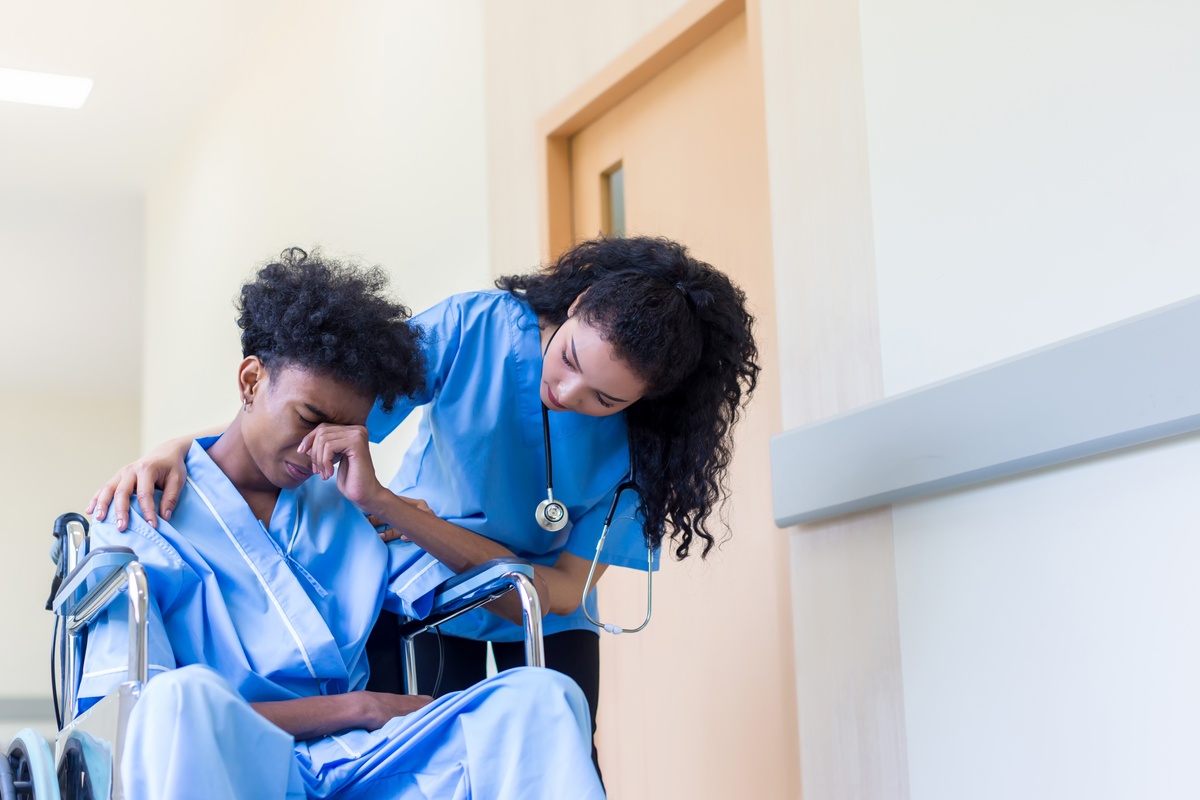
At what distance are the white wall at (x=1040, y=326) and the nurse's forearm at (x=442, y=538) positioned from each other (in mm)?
561

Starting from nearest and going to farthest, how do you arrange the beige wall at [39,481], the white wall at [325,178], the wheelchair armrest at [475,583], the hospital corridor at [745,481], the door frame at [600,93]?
the hospital corridor at [745,481]
the wheelchair armrest at [475,583]
the door frame at [600,93]
the white wall at [325,178]
the beige wall at [39,481]

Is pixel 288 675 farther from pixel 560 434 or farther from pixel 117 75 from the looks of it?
pixel 117 75

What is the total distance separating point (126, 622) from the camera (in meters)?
1.23

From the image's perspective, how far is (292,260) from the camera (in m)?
1.57

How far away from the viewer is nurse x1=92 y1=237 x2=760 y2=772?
1580mm

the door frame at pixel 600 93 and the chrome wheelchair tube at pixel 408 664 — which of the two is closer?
the chrome wheelchair tube at pixel 408 664

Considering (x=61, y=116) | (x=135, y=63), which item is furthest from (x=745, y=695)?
(x=61, y=116)

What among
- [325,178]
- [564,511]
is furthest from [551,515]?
[325,178]

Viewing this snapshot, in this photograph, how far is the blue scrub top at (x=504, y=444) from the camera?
1.66 meters

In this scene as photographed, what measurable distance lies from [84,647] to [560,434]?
66 cm

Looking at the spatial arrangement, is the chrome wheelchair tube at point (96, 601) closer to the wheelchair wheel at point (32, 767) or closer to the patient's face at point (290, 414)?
the wheelchair wheel at point (32, 767)

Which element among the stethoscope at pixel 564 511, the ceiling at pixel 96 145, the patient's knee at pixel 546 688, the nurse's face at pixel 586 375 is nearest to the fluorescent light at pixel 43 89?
the ceiling at pixel 96 145

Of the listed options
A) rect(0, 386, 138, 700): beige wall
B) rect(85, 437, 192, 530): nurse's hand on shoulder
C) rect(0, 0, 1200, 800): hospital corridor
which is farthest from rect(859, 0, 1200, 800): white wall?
rect(0, 386, 138, 700): beige wall

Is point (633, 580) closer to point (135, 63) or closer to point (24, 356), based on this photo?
point (135, 63)
